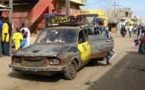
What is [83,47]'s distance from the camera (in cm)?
1070

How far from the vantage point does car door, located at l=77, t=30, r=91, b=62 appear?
10492 millimetres

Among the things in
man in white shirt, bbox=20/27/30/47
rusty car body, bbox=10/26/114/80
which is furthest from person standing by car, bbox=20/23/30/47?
rusty car body, bbox=10/26/114/80

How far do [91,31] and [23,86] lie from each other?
4491 mm

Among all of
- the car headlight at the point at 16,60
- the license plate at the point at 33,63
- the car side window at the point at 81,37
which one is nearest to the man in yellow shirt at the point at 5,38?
the car side window at the point at 81,37

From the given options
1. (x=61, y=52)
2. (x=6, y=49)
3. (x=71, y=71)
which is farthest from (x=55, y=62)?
(x=6, y=49)

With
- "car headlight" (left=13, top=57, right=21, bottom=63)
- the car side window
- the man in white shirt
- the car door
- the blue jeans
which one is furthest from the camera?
the man in white shirt

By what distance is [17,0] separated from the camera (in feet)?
102

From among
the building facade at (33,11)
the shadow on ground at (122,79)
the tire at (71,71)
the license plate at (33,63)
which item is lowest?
the shadow on ground at (122,79)

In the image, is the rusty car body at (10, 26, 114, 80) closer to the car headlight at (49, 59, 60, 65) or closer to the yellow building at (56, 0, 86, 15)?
the car headlight at (49, 59, 60, 65)

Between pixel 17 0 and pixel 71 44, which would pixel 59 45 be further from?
pixel 17 0

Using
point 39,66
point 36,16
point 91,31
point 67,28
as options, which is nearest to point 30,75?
point 39,66

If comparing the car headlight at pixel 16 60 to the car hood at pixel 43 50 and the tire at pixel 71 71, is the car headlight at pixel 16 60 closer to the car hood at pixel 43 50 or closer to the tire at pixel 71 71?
the car hood at pixel 43 50

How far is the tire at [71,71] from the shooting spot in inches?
368

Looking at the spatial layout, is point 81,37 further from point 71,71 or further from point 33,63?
point 33,63
